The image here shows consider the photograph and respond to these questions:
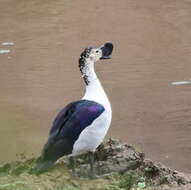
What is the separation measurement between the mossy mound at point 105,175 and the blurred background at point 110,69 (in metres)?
1.27

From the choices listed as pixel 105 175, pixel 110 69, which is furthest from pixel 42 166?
pixel 110 69

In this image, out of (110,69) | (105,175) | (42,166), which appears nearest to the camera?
(42,166)

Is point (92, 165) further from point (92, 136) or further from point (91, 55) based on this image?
point (91, 55)

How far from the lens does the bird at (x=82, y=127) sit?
5.01 metres

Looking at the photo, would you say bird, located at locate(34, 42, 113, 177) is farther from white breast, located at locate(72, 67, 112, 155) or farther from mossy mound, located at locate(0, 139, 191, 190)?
mossy mound, located at locate(0, 139, 191, 190)

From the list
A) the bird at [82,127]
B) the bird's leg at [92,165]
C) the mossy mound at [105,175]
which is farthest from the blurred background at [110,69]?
the bird at [82,127]

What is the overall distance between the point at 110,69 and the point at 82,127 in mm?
5423

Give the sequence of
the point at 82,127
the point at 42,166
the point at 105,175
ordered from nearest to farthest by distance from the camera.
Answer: the point at 42,166, the point at 82,127, the point at 105,175

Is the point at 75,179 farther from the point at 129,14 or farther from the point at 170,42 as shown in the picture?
the point at 129,14

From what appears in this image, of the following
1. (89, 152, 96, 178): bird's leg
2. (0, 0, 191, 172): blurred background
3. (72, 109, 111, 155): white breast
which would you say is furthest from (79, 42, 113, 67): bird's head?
(0, 0, 191, 172): blurred background

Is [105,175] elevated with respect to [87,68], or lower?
lower

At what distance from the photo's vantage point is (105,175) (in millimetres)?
5305

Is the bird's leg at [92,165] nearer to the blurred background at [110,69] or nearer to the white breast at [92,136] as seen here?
the white breast at [92,136]

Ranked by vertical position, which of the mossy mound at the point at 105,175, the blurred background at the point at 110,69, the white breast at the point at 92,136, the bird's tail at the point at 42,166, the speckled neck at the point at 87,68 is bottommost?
the blurred background at the point at 110,69
